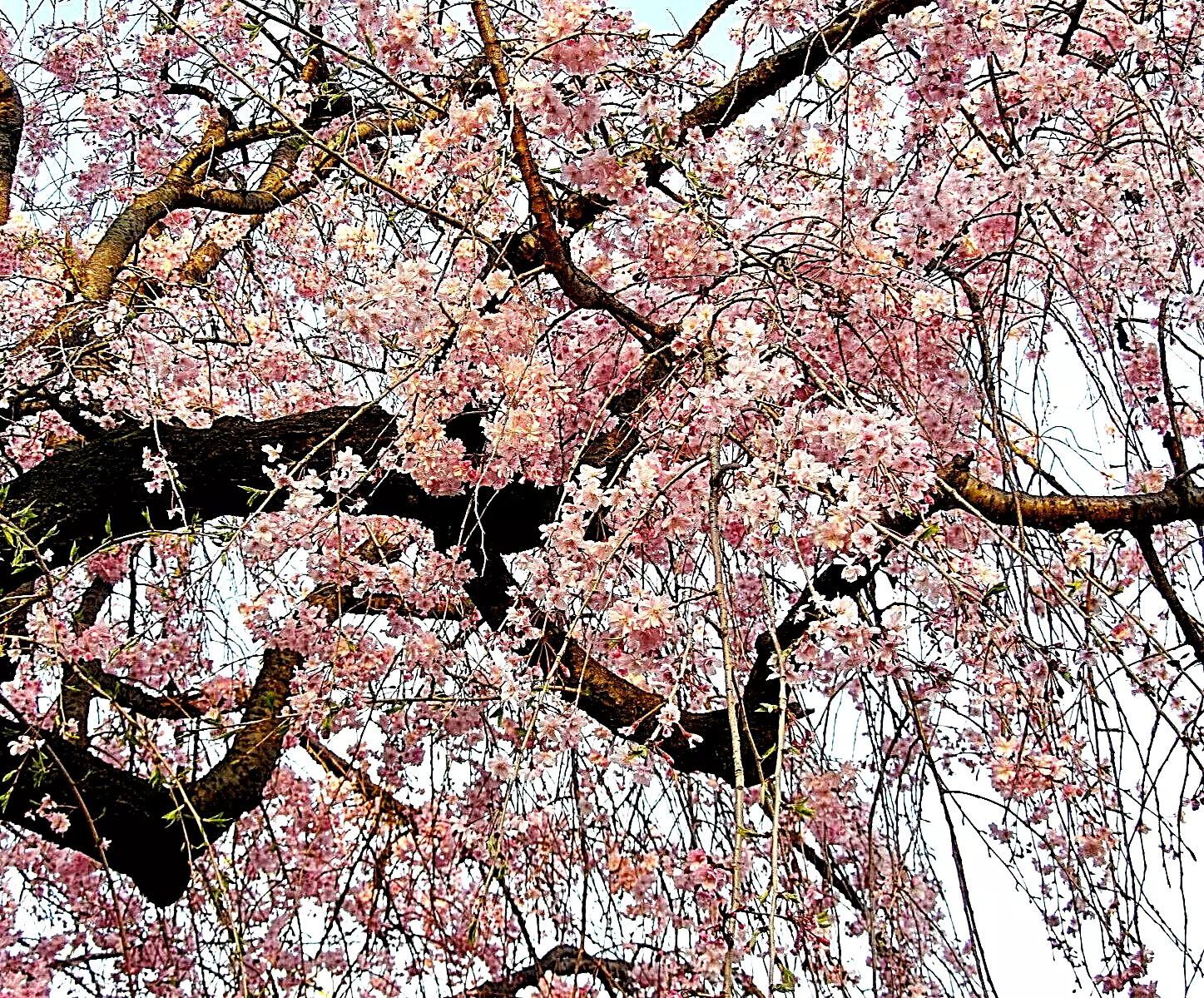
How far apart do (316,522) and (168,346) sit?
1047 mm

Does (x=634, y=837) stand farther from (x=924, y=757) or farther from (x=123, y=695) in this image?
(x=123, y=695)

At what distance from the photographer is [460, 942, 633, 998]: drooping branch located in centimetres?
264

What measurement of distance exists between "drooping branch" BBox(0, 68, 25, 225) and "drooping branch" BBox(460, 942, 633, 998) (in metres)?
2.79

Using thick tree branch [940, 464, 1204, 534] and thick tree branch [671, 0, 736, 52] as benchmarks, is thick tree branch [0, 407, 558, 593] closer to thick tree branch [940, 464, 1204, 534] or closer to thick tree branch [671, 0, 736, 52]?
thick tree branch [940, 464, 1204, 534]

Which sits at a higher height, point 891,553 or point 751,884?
point 891,553

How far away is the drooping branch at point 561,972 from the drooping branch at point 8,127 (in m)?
2.79

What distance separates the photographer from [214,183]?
4.09 meters

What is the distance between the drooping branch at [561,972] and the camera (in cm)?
264

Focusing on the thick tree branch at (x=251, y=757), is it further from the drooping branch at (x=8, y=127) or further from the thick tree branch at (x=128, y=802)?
the drooping branch at (x=8, y=127)

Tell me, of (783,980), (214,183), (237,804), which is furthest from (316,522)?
(214,183)

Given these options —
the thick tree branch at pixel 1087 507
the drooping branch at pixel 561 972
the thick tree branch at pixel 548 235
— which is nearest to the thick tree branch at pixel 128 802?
the drooping branch at pixel 561 972

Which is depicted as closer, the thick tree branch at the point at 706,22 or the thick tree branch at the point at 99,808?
the thick tree branch at the point at 99,808

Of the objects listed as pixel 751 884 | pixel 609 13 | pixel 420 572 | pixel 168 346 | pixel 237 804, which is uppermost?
pixel 609 13

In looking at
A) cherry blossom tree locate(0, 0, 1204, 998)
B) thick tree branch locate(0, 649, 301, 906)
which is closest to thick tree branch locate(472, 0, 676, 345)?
cherry blossom tree locate(0, 0, 1204, 998)
